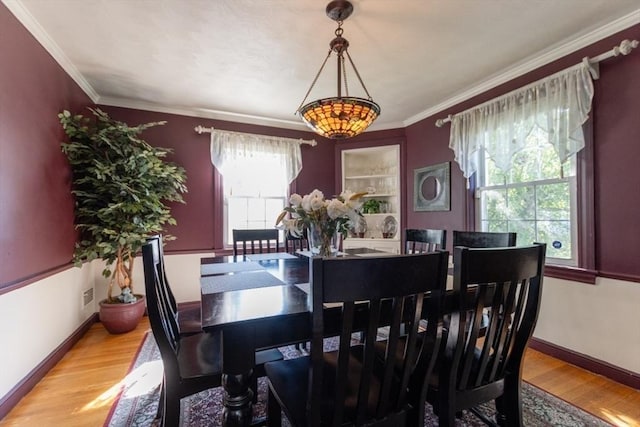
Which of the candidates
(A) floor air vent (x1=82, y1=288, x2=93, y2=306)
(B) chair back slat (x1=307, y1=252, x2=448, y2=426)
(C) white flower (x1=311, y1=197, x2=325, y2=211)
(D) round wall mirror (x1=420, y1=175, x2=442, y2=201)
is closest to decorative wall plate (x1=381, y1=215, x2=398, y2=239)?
(D) round wall mirror (x1=420, y1=175, x2=442, y2=201)

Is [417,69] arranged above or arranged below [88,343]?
above

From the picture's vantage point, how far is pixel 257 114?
382 cm

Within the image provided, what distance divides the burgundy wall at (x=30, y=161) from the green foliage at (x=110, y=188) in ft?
0.42

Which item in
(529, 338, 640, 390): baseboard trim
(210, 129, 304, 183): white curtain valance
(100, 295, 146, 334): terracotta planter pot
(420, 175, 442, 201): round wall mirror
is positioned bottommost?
(529, 338, 640, 390): baseboard trim

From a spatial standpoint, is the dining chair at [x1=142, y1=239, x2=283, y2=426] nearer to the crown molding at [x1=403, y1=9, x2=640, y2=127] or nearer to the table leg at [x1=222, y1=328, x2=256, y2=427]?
the table leg at [x1=222, y1=328, x2=256, y2=427]

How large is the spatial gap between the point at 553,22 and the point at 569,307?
6.85 feet

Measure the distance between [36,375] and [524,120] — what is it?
4145 millimetres

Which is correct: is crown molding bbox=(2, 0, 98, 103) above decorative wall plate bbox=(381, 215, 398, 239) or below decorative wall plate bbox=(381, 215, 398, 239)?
above

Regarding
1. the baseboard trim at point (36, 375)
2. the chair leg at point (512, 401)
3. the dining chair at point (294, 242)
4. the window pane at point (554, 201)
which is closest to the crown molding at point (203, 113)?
the dining chair at point (294, 242)

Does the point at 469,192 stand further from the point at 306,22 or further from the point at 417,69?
the point at 306,22

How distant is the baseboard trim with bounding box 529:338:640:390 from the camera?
196 centimetres

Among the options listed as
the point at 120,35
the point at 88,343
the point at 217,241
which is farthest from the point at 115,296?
the point at 120,35

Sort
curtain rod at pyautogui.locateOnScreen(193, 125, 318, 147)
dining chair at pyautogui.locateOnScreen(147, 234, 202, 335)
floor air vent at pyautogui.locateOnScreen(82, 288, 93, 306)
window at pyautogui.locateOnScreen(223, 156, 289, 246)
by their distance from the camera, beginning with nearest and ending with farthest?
dining chair at pyautogui.locateOnScreen(147, 234, 202, 335) → floor air vent at pyautogui.locateOnScreen(82, 288, 93, 306) → curtain rod at pyautogui.locateOnScreen(193, 125, 318, 147) → window at pyautogui.locateOnScreen(223, 156, 289, 246)

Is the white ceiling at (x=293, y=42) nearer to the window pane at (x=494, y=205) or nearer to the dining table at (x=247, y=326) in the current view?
the window pane at (x=494, y=205)
